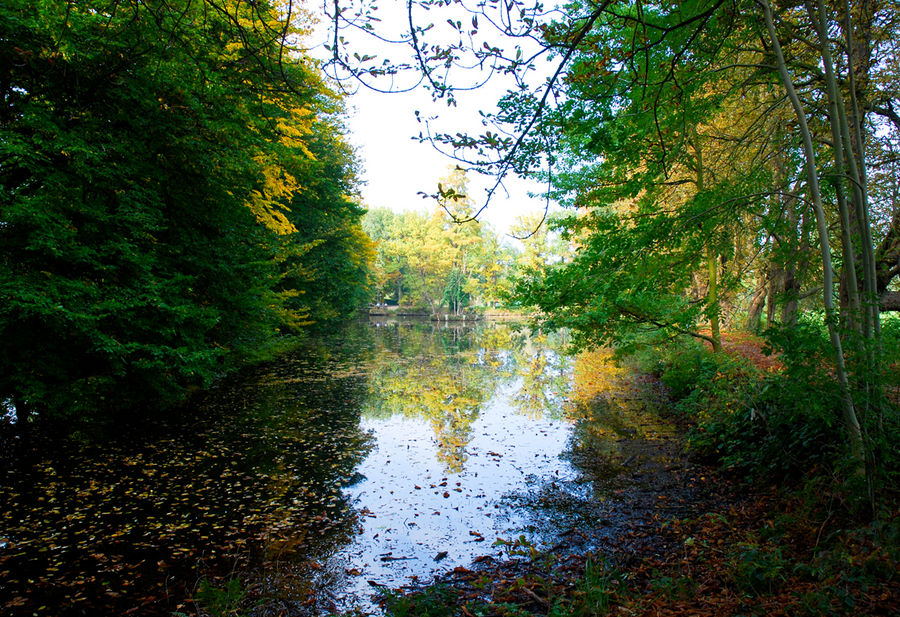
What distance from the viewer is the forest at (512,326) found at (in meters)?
3.54

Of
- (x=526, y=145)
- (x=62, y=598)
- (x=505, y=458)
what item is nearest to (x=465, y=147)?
(x=526, y=145)

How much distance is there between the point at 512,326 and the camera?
895cm

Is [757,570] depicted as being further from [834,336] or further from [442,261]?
[442,261]

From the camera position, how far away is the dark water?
4.39 m

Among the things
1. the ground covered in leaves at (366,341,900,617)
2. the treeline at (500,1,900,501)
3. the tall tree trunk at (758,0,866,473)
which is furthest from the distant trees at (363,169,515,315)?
the tall tree trunk at (758,0,866,473)

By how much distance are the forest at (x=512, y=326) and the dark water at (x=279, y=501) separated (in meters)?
0.05

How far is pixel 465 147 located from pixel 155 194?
299 inches

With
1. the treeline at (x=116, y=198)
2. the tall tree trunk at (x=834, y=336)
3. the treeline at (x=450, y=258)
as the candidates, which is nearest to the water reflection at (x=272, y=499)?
the treeline at (x=116, y=198)

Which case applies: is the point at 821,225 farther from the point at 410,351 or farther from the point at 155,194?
the point at 410,351

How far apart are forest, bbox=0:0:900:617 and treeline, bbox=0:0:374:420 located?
65 mm

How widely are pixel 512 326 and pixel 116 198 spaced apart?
7.31 meters

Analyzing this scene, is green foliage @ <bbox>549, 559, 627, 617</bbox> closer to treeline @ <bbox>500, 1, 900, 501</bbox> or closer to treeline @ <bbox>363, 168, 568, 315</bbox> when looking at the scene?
treeline @ <bbox>500, 1, 900, 501</bbox>

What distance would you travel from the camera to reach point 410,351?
73.8 ft

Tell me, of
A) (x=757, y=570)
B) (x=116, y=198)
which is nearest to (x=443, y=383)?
(x=116, y=198)
